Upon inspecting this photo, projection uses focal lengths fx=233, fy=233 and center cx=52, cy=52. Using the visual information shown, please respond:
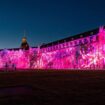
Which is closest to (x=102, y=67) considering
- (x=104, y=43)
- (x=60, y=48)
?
(x=104, y=43)

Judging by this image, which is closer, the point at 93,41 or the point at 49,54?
the point at 93,41

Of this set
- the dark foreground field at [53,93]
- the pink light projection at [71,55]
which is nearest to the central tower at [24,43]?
the pink light projection at [71,55]

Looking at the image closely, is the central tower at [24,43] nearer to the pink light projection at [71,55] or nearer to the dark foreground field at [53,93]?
the pink light projection at [71,55]

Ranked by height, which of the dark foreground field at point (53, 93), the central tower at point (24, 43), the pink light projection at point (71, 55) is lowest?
the dark foreground field at point (53, 93)

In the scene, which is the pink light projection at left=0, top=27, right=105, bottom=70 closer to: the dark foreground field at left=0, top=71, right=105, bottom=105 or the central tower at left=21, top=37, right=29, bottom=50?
the central tower at left=21, top=37, right=29, bottom=50

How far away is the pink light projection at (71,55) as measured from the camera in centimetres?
5903

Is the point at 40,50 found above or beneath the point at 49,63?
above

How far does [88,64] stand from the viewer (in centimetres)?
6247

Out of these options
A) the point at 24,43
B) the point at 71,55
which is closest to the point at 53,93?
the point at 71,55

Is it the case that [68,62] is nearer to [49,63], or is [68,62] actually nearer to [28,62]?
[49,63]

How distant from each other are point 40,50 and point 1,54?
1447 inches

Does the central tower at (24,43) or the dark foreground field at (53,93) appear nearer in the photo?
the dark foreground field at (53,93)

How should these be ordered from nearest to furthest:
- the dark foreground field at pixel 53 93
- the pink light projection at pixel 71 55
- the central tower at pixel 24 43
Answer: the dark foreground field at pixel 53 93, the pink light projection at pixel 71 55, the central tower at pixel 24 43

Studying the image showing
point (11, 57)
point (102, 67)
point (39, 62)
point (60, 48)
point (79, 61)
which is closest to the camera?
point (102, 67)
